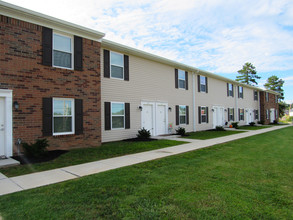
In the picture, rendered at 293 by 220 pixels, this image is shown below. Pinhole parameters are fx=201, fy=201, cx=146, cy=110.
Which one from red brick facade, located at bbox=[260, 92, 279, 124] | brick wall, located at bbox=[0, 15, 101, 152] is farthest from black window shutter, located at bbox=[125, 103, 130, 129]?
red brick facade, located at bbox=[260, 92, 279, 124]

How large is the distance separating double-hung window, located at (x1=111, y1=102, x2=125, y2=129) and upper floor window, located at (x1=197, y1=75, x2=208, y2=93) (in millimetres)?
8732

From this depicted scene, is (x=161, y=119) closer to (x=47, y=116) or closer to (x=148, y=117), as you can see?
(x=148, y=117)

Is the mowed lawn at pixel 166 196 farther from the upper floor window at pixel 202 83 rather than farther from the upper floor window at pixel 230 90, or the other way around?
the upper floor window at pixel 230 90

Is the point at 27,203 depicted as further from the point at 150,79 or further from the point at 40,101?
the point at 150,79

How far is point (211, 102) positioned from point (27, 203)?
1761 centimetres

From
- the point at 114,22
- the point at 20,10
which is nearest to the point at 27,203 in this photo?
the point at 20,10

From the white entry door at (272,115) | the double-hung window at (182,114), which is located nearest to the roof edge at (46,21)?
the double-hung window at (182,114)

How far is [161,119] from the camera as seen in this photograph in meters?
13.8

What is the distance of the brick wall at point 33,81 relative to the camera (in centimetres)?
702

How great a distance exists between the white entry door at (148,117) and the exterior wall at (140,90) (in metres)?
0.38

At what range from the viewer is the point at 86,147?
8773 millimetres

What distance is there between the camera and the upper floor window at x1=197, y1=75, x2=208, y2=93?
17.5 m

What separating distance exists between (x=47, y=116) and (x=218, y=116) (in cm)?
1638

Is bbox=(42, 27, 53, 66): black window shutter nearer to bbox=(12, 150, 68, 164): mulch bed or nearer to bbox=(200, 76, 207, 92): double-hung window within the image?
bbox=(12, 150, 68, 164): mulch bed
